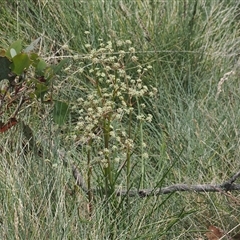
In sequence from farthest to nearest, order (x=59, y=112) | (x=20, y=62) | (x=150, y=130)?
(x=150, y=130), (x=59, y=112), (x=20, y=62)

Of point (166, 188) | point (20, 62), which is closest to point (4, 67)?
point (20, 62)

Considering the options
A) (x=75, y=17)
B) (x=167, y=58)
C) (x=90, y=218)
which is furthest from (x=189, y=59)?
(x=90, y=218)

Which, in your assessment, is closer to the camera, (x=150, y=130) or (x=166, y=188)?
(x=166, y=188)

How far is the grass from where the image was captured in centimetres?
223

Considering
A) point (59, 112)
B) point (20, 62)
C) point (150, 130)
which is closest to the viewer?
point (20, 62)

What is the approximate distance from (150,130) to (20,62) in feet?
3.94

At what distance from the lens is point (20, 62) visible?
217 cm

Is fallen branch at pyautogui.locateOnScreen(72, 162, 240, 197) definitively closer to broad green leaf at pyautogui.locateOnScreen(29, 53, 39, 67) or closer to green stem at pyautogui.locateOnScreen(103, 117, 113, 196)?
green stem at pyautogui.locateOnScreen(103, 117, 113, 196)

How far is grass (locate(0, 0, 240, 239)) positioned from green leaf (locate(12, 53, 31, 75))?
0.17m

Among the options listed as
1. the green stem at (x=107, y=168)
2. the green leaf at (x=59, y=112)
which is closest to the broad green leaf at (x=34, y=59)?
the green leaf at (x=59, y=112)

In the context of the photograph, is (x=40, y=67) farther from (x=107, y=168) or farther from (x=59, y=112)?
(x=107, y=168)

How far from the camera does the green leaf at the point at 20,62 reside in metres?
2.15

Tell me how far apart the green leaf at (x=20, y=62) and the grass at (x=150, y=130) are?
0.17 metres

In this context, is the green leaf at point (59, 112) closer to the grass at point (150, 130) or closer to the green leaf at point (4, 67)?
the grass at point (150, 130)
